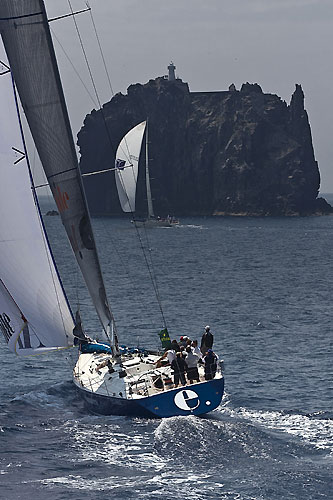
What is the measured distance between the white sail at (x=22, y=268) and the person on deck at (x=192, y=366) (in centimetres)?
430

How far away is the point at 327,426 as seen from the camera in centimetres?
2698

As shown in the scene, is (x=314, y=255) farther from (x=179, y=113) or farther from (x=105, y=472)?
(x=179, y=113)

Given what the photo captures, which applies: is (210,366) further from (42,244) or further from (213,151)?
(213,151)

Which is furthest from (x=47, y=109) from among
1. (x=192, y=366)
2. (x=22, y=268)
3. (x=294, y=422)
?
(x=294, y=422)

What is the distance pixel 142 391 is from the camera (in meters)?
27.2

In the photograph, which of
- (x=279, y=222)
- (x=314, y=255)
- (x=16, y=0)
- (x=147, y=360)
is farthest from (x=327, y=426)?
(x=279, y=222)

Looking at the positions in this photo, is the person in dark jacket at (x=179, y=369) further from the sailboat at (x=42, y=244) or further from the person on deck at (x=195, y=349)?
the person on deck at (x=195, y=349)

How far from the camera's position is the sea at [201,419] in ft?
71.9

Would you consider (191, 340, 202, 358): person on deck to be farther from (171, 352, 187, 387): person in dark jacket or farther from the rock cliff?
the rock cliff

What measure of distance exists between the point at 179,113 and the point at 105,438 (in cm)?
16863

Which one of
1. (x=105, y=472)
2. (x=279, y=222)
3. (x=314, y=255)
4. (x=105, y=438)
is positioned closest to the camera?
(x=105, y=472)

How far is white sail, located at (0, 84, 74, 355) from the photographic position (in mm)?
26125

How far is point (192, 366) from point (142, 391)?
179 centimetres

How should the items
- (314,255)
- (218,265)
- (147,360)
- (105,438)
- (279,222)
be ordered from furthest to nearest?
(279,222)
(314,255)
(218,265)
(147,360)
(105,438)
